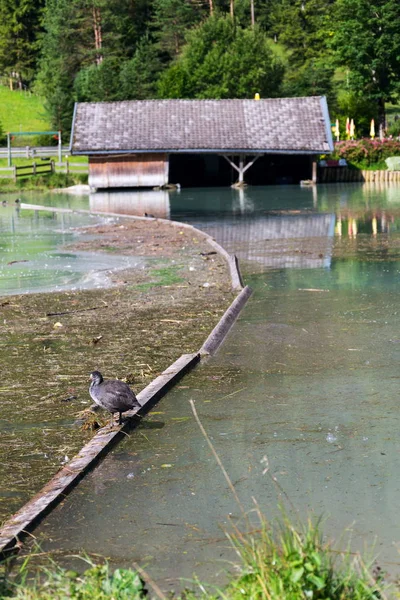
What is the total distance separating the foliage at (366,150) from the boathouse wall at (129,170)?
940 cm

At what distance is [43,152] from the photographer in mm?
58312

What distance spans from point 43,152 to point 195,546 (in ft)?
178

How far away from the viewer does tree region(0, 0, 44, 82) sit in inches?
3433

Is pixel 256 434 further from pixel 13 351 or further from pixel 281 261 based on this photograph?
pixel 281 261

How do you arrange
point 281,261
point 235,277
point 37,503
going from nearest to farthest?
1. point 37,503
2. point 235,277
3. point 281,261

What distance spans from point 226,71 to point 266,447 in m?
53.9

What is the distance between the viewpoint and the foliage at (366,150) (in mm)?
48531

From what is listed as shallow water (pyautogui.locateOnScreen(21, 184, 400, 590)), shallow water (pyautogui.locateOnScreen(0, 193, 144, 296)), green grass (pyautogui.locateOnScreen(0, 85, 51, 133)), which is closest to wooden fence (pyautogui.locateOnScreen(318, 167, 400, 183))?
shallow water (pyautogui.locateOnScreen(0, 193, 144, 296))

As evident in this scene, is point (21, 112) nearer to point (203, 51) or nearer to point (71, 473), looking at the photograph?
point (203, 51)

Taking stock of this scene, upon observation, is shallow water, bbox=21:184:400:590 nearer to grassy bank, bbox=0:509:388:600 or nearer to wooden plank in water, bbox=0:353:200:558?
wooden plank in water, bbox=0:353:200:558

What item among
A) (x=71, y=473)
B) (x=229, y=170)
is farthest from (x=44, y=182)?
(x=71, y=473)

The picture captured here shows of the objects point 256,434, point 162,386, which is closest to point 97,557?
point 256,434

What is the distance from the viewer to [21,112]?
3059 inches

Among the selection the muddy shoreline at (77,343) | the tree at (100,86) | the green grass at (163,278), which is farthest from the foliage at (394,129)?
the green grass at (163,278)
